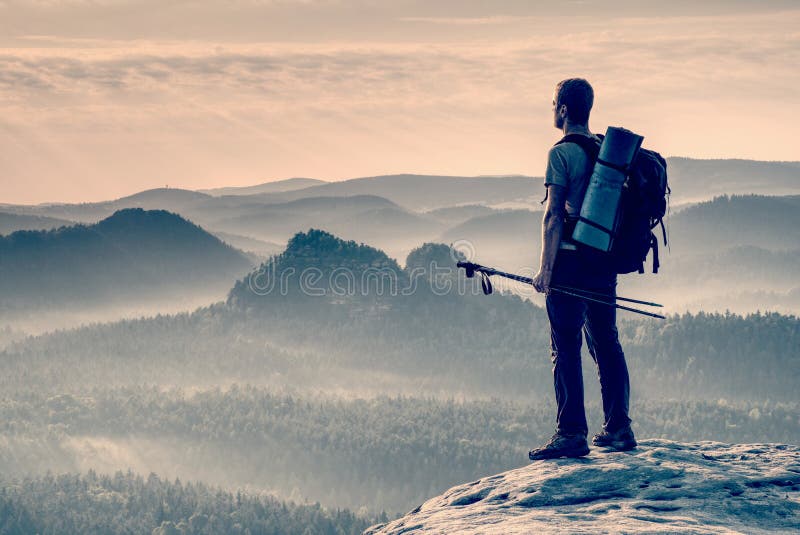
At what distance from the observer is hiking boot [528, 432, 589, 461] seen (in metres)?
21.1

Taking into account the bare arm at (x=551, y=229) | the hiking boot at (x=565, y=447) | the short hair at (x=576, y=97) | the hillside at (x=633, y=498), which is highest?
the short hair at (x=576, y=97)

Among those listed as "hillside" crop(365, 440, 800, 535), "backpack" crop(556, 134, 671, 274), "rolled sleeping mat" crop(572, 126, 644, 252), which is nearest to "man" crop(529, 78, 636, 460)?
"backpack" crop(556, 134, 671, 274)

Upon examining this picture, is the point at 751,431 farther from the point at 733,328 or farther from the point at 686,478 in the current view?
the point at 686,478

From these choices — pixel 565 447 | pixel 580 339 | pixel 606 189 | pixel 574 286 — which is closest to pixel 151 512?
pixel 565 447

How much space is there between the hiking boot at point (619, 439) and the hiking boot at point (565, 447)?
2.40 ft

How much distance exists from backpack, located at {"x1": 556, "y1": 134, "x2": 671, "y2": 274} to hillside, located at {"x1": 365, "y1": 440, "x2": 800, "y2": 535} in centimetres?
398

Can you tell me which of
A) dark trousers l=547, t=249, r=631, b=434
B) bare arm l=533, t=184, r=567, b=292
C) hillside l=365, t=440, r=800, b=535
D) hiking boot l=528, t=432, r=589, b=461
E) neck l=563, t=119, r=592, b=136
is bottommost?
hillside l=365, t=440, r=800, b=535

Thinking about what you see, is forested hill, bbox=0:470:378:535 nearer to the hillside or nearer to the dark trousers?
the dark trousers

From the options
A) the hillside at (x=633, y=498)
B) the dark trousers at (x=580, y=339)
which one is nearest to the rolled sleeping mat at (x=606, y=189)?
the dark trousers at (x=580, y=339)

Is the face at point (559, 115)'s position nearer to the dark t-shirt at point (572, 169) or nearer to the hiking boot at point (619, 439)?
the dark t-shirt at point (572, 169)

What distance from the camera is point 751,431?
4970 inches

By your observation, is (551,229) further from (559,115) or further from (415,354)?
(415,354)

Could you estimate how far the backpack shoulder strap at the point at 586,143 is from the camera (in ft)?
66.0

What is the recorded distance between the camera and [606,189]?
19766 millimetres
